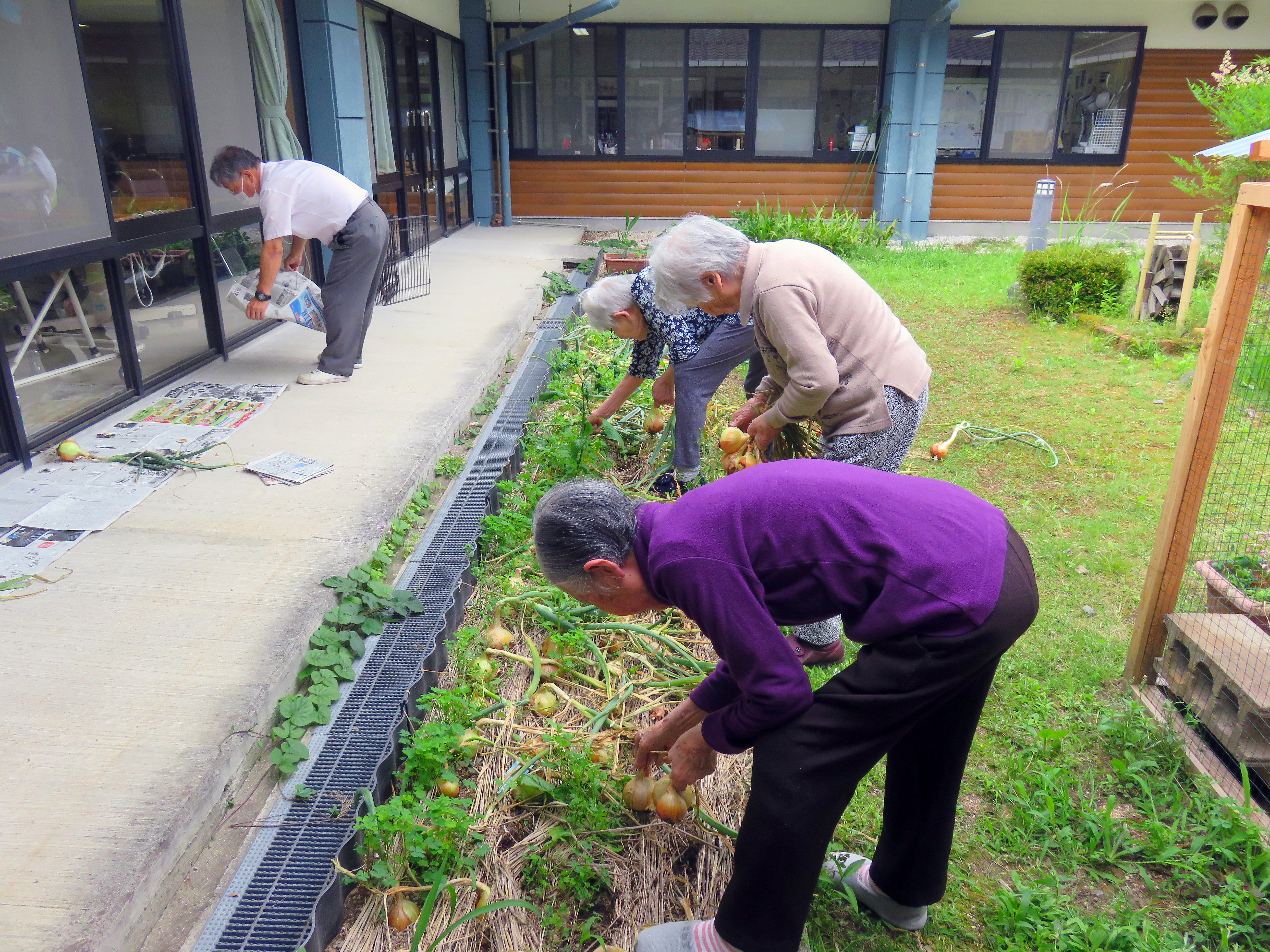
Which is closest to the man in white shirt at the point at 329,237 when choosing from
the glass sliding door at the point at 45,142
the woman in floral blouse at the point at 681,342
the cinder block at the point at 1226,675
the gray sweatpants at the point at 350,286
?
the gray sweatpants at the point at 350,286

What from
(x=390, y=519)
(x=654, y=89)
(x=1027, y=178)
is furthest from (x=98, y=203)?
(x=1027, y=178)

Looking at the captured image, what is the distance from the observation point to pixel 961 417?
557cm

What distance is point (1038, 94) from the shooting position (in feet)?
43.8

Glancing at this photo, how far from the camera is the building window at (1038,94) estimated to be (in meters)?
13.0

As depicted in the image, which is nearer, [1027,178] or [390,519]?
[390,519]

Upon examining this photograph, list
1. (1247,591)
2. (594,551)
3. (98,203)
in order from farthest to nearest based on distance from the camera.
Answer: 1. (98,203)
2. (1247,591)
3. (594,551)

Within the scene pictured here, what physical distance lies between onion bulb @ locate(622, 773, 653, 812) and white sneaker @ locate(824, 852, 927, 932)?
0.44 metres

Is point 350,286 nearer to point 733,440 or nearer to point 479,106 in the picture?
point 733,440

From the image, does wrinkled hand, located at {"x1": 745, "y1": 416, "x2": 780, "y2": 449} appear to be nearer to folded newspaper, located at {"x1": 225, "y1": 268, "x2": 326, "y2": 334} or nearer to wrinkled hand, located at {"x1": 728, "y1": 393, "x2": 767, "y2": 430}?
wrinkled hand, located at {"x1": 728, "y1": 393, "x2": 767, "y2": 430}

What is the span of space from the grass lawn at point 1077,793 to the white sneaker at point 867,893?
0.13 feet

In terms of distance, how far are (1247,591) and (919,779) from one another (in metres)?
1.71

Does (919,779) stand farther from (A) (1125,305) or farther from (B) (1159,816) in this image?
(A) (1125,305)

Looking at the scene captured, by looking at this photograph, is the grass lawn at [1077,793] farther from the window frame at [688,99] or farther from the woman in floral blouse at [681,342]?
the window frame at [688,99]

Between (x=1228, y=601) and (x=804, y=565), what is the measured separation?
1.96 m
